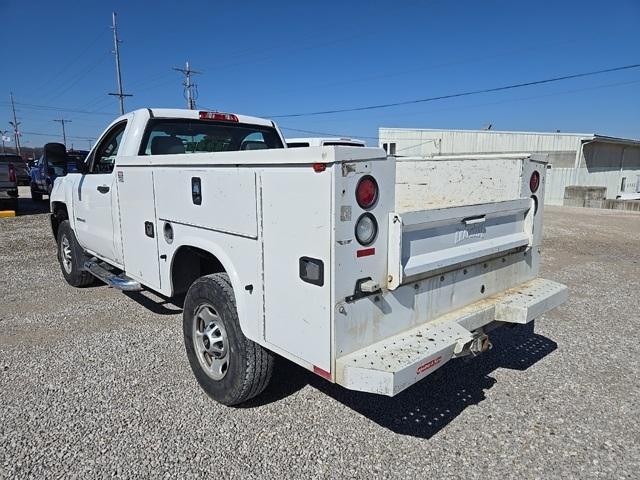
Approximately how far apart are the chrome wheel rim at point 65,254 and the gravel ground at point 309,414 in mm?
1464

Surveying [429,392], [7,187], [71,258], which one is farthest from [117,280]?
[7,187]

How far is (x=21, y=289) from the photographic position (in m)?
6.23

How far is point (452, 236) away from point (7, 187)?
16.8 meters

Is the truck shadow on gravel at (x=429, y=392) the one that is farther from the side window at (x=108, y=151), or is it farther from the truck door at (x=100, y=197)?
the side window at (x=108, y=151)

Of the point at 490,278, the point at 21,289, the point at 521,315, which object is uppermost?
the point at 490,278

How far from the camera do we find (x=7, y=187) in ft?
49.2

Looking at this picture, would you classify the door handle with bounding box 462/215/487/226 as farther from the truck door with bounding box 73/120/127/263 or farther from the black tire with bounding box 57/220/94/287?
the black tire with bounding box 57/220/94/287

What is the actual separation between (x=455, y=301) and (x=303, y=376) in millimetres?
1435

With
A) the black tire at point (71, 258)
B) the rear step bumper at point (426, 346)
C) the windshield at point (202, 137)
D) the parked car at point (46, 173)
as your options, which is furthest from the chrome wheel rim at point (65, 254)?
the rear step bumper at point (426, 346)

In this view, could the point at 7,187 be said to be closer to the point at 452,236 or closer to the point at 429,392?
the point at 429,392

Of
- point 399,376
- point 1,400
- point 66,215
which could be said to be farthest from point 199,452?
point 66,215

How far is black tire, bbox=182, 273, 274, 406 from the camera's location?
2867mm

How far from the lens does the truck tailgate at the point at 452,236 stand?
7.82ft

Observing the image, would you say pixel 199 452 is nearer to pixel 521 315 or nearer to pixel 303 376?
pixel 303 376
